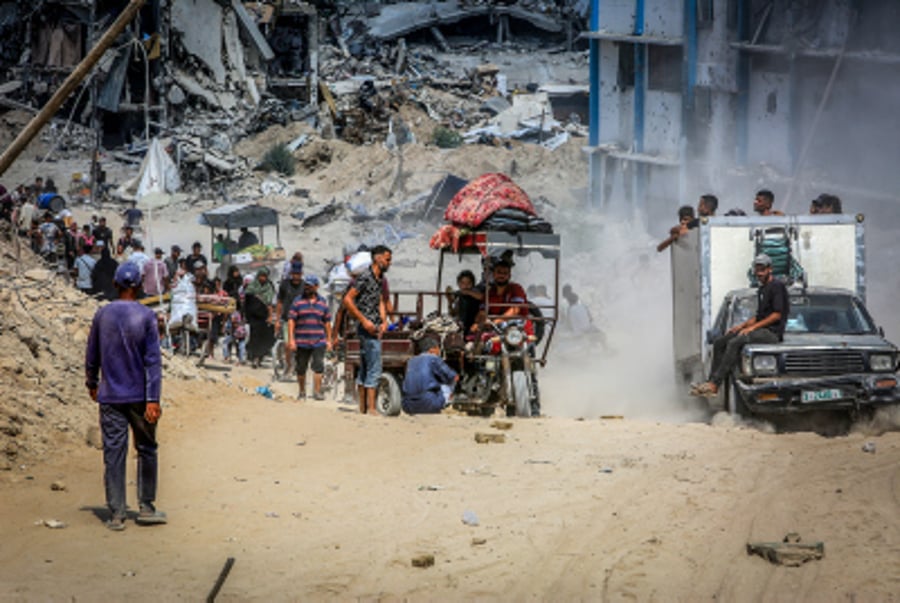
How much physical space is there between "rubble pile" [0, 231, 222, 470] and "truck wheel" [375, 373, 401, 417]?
6.19ft

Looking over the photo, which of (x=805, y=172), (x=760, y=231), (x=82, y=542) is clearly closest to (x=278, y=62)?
(x=805, y=172)

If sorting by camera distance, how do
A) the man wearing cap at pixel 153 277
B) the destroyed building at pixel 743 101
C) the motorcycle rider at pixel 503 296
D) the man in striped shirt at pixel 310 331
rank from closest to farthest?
the motorcycle rider at pixel 503 296
the man in striped shirt at pixel 310 331
the man wearing cap at pixel 153 277
the destroyed building at pixel 743 101

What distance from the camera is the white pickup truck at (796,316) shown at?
43.3 feet

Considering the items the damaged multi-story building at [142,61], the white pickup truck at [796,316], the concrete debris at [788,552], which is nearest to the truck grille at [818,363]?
the white pickup truck at [796,316]

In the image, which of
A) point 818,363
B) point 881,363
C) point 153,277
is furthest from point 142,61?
point 881,363

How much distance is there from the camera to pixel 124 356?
8.55m

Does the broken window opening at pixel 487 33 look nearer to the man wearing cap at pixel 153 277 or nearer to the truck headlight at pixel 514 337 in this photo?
the man wearing cap at pixel 153 277

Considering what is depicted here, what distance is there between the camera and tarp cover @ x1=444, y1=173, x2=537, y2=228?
48.8ft

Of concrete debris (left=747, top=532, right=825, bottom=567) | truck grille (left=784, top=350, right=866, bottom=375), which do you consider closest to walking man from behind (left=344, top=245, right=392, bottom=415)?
truck grille (left=784, top=350, right=866, bottom=375)

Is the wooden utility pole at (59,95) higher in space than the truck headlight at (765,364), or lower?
higher

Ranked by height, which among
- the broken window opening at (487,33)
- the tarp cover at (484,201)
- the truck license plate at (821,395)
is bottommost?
the truck license plate at (821,395)

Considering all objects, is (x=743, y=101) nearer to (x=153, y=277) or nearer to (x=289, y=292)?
(x=153, y=277)

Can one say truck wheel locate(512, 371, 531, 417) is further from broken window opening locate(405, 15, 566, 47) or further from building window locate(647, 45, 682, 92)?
broken window opening locate(405, 15, 566, 47)

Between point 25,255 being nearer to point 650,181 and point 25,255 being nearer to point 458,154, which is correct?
point 650,181
